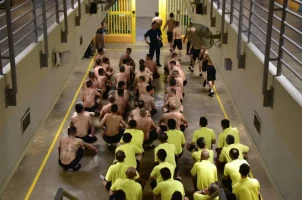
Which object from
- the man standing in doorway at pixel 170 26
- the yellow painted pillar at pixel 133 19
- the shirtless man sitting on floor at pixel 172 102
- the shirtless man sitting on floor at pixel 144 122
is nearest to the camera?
the shirtless man sitting on floor at pixel 144 122

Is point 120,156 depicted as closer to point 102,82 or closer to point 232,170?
point 232,170

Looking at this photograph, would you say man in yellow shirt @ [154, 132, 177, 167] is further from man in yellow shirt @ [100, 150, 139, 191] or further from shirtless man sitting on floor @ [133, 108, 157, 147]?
shirtless man sitting on floor @ [133, 108, 157, 147]

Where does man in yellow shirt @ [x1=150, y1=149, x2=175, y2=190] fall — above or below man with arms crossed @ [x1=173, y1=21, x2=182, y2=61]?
below

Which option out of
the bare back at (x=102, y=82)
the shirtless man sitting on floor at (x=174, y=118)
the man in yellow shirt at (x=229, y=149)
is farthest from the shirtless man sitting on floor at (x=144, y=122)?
the bare back at (x=102, y=82)

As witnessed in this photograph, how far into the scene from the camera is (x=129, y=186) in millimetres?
7039

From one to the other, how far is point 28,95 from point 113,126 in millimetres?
5358

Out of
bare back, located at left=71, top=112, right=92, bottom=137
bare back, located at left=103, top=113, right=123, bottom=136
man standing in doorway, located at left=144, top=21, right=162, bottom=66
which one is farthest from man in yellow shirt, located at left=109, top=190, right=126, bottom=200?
man standing in doorway, located at left=144, top=21, right=162, bottom=66

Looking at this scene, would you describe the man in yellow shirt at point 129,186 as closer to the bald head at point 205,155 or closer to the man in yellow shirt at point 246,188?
the bald head at point 205,155

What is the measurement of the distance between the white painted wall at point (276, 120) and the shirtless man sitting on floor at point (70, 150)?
405 cm

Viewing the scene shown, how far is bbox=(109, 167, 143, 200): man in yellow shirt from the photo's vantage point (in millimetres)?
7020

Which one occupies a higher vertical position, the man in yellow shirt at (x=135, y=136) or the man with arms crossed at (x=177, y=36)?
the man with arms crossed at (x=177, y=36)

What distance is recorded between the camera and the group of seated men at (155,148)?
23.0 ft

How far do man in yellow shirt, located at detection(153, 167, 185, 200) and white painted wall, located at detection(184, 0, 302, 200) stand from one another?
1.67 meters

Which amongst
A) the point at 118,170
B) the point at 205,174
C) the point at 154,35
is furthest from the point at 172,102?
the point at 154,35
